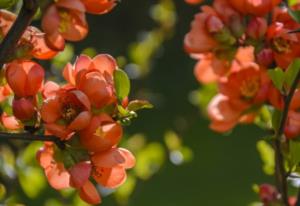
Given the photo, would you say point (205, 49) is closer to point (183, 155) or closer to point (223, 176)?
point (183, 155)

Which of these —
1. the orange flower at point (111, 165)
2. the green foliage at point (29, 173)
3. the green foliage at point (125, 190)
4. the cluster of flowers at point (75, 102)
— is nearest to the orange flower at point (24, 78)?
the cluster of flowers at point (75, 102)

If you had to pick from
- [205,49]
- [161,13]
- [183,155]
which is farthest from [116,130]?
[161,13]

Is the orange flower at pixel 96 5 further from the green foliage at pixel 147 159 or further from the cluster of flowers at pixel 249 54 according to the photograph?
the green foliage at pixel 147 159

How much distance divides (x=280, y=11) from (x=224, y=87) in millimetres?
182

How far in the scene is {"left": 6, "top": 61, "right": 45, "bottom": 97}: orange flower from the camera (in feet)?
3.21

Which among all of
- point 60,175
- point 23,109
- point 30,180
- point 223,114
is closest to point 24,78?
point 23,109

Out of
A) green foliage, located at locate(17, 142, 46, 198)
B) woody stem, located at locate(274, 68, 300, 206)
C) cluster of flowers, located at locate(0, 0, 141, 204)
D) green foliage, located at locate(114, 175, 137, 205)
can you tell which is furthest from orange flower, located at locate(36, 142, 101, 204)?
green foliage, located at locate(114, 175, 137, 205)

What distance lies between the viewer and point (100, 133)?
95 cm

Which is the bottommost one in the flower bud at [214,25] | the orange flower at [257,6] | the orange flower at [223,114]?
the orange flower at [223,114]

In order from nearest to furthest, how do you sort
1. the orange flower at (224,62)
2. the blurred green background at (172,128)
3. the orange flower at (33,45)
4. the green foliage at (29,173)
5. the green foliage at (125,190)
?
the orange flower at (33,45) < the orange flower at (224,62) < the green foliage at (29,173) < the green foliage at (125,190) < the blurred green background at (172,128)

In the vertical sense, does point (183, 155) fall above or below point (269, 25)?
below

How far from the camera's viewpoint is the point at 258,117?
1314mm

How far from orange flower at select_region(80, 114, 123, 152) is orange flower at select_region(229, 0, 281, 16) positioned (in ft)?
1.01

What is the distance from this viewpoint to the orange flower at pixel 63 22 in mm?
947
